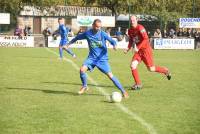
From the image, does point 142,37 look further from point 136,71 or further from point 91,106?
point 91,106

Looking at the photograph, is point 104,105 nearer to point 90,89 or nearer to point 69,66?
point 90,89

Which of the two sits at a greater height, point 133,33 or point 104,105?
point 133,33

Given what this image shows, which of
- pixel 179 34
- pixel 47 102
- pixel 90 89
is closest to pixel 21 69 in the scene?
pixel 90 89

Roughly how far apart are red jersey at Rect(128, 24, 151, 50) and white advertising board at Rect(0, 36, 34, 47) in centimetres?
2572

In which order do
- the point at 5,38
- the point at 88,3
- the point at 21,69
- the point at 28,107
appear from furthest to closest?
the point at 88,3
the point at 5,38
the point at 21,69
the point at 28,107

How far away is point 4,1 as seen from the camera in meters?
51.6

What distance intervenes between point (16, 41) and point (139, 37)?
26.2 metres

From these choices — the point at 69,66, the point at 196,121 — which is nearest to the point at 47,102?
the point at 196,121

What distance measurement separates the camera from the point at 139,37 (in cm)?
1382

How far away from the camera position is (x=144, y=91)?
1322 centimetres

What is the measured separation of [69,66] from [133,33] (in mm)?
7418

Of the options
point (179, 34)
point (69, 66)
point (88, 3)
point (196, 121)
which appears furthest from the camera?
point (88, 3)

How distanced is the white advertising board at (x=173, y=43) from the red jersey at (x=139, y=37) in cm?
2642

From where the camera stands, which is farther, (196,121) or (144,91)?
(144,91)
